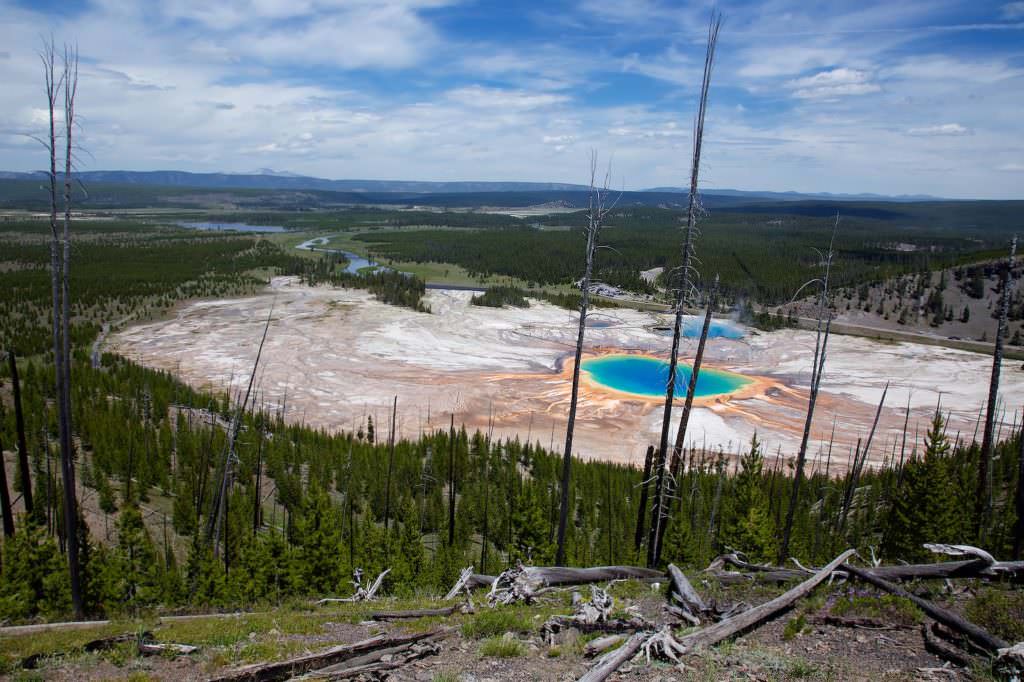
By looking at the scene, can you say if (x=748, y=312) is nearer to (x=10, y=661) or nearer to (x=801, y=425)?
(x=801, y=425)

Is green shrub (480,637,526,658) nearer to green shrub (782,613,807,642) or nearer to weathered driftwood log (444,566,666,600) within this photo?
weathered driftwood log (444,566,666,600)

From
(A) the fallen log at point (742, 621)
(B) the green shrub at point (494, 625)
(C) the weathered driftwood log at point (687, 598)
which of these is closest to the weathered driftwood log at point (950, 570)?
(A) the fallen log at point (742, 621)

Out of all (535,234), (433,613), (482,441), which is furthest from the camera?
(535,234)

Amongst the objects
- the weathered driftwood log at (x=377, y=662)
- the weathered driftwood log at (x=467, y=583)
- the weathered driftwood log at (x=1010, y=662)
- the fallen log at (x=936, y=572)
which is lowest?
the weathered driftwood log at (x=467, y=583)

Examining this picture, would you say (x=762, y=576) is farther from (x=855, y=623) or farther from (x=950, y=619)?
(x=950, y=619)

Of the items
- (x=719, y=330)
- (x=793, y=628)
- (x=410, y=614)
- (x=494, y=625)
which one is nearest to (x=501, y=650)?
(x=494, y=625)

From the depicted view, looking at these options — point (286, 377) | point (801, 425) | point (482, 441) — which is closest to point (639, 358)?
point (801, 425)

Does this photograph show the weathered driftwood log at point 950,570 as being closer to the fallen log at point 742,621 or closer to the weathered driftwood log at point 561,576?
the fallen log at point 742,621
